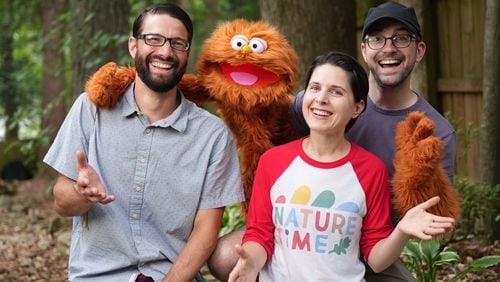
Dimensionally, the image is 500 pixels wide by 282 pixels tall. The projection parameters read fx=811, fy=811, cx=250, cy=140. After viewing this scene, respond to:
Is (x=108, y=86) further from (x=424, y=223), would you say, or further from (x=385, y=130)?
(x=424, y=223)

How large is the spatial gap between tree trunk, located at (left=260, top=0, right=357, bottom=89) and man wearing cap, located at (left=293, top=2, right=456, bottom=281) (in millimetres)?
1981

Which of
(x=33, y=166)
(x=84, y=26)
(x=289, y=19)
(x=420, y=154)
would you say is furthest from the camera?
(x=33, y=166)

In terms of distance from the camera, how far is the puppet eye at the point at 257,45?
10.5ft

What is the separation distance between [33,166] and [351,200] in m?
9.65

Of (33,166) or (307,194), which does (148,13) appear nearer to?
(307,194)

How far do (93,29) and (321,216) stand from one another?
4406 millimetres

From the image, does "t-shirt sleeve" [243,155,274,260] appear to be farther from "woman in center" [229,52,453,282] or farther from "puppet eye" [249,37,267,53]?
"puppet eye" [249,37,267,53]

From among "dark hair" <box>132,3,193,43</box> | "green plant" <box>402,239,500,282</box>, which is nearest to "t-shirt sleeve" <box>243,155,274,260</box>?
"dark hair" <box>132,3,193,43</box>

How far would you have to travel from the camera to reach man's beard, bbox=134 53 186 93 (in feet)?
10.3

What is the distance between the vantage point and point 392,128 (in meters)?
3.15

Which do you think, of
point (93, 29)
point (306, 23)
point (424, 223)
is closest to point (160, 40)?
point (424, 223)

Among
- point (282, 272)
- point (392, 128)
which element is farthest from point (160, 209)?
point (392, 128)

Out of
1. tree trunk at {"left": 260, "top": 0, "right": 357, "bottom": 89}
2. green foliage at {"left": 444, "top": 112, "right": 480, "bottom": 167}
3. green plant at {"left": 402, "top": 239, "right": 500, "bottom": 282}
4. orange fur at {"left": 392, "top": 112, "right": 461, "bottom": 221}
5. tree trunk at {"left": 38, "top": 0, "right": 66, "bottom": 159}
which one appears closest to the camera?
orange fur at {"left": 392, "top": 112, "right": 461, "bottom": 221}

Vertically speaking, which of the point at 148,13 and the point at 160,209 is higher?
the point at 148,13
